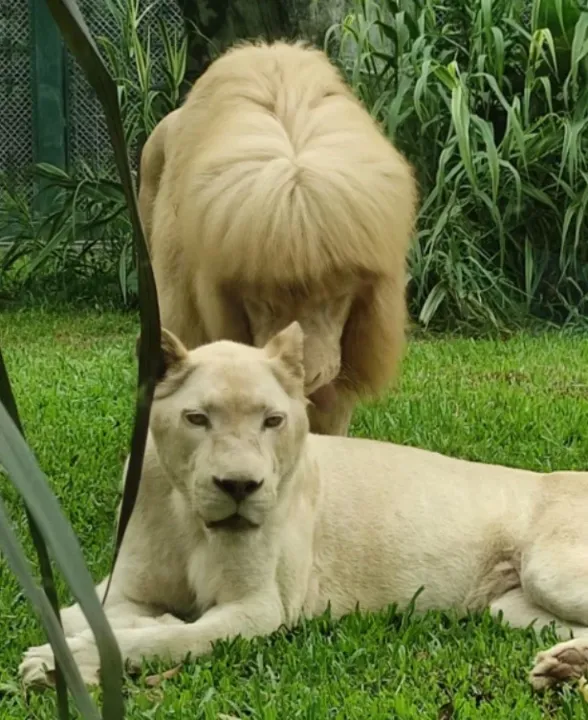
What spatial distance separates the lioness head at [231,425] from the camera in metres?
2.62

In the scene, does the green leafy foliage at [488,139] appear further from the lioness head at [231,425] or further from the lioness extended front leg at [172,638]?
the lioness extended front leg at [172,638]

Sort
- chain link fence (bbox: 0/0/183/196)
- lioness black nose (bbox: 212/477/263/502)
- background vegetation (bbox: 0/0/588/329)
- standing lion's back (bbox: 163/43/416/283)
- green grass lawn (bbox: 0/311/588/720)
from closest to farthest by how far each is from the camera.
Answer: green grass lawn (bbox: 0/311/588/720) < lioness black nose (bbox: 212/477/263/502) < standing lion's back (bbox: 163/43/416/283) < background vegetation (bbox: 0/0/588/329) < chain link fence (bbox: 0/0/183/196)

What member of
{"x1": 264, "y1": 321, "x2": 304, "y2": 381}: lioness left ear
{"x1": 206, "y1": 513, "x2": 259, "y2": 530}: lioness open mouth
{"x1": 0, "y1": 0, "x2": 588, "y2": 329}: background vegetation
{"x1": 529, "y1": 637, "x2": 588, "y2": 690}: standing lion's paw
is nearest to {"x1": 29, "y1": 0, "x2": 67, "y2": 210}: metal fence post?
{"x1": 0, "y1": 0, "x2": 588, "y2": 329}: background vegetation

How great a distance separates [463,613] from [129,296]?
5979 millimetres

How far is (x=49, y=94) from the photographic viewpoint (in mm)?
10578

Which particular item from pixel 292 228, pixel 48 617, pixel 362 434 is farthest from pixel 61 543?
pixel 362 434

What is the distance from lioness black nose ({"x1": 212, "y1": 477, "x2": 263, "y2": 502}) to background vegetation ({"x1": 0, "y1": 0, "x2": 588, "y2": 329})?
5106mm

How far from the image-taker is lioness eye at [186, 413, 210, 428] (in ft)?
9.02

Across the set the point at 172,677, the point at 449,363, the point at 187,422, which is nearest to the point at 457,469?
the point at 187,422

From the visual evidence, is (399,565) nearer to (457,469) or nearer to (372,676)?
(457,469)

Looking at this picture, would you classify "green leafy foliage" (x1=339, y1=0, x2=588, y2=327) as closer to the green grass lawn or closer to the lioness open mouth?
the green grass lawn

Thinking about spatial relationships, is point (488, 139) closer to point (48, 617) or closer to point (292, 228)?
point (292, 228)

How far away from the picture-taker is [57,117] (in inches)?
415

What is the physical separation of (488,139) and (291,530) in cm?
515
